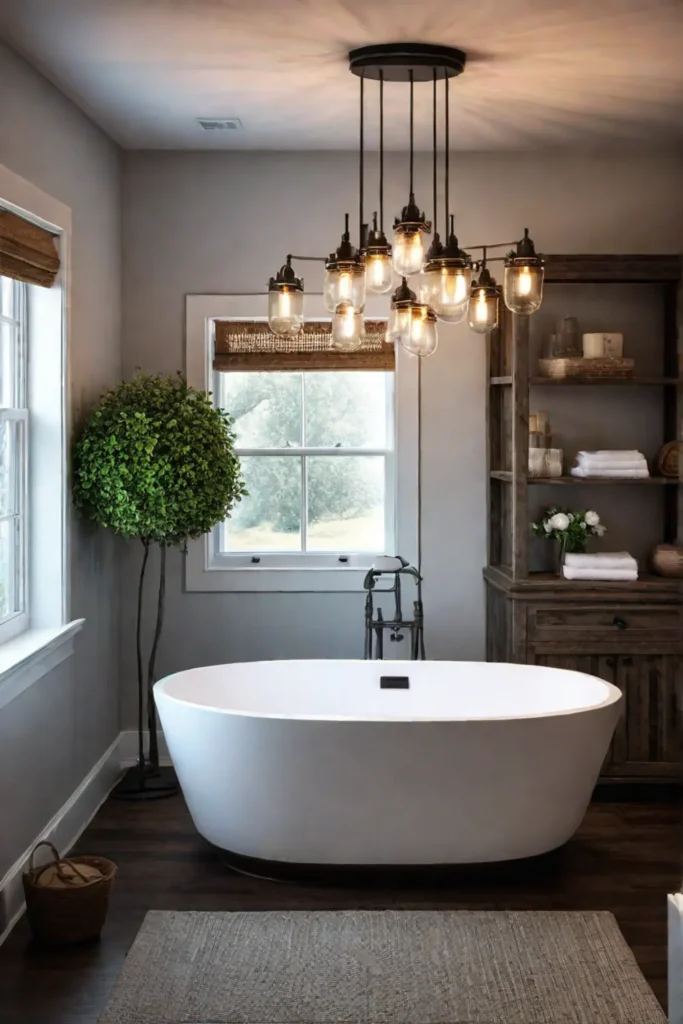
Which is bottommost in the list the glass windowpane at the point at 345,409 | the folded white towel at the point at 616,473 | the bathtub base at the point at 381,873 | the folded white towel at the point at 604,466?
the bathtub base at the point at 381,873

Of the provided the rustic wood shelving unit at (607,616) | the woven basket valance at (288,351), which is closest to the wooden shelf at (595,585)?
the rustic wood shelving unit at (607,616)

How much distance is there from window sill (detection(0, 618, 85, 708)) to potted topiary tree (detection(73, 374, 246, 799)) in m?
0.49

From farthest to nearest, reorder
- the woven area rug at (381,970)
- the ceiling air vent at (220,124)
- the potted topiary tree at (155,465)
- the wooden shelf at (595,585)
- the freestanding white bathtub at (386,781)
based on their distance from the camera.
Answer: the wooden shelf at (595,585) < the ceiling air vent at (220,124) < the potted topiary tree at (155,465) < the freestanding white bathtub at (386,781) < the woven area rug at (381,970)

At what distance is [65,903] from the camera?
358 centimetres

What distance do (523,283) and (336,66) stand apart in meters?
1.12

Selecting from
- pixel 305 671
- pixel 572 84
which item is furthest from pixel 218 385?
pixel 572 84

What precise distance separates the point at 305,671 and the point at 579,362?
1.79 m

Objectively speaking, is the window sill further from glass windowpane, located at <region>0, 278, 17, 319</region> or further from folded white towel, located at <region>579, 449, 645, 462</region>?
folded white towel, located at <region>579, 449, 645, 462</region>

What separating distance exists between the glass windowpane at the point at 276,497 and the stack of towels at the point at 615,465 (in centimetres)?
138

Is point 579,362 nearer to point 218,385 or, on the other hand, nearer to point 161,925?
point 218,385

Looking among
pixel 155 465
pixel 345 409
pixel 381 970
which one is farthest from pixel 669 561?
pixel 381 970

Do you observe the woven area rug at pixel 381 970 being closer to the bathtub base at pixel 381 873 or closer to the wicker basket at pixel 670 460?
the bathtub base at pixel 381 873

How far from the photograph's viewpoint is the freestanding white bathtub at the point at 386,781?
3947 millimetres

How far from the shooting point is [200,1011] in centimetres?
324
